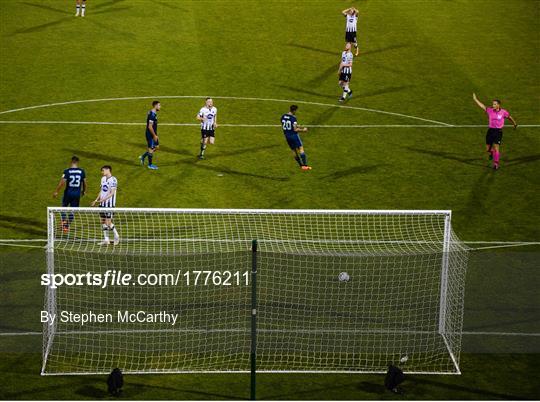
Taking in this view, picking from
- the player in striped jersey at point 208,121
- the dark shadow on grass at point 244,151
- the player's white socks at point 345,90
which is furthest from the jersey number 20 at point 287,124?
the player's white socks at point 345,90

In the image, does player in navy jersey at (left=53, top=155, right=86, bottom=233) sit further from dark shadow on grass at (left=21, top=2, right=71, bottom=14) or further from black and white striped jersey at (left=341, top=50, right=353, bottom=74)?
dark shadow on grass at (left=21, top=2, right=71, bottom=14)

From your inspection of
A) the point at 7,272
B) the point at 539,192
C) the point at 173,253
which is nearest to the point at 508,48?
the point at 539,192

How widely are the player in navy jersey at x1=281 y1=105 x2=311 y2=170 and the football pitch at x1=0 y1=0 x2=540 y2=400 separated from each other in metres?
0.40

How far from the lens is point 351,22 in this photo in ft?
141

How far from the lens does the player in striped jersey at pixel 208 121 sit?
32.3 meters

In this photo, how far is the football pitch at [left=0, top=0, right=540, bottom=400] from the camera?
72.1ft

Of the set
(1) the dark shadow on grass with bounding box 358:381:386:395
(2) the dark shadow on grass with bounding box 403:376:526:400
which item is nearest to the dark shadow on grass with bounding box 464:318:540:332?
(2) the dark shadow on grass with bounding box 403:376:526:400

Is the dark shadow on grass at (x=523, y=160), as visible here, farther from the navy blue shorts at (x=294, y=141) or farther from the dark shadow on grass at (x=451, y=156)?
the navy blue shorts at (x=294, y=141)

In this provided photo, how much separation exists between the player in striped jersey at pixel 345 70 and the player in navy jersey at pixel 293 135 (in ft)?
20.0

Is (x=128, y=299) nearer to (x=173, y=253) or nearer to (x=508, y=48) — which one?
(x=173, y=253)

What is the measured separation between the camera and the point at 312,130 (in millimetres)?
35969

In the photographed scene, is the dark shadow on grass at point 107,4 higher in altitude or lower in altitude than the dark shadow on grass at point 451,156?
higher

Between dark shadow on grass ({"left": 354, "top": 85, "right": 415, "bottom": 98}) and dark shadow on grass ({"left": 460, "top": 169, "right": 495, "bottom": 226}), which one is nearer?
dark shadow on grass ({"left": 460, "top": 169, "right": 495, "bottom": 226})

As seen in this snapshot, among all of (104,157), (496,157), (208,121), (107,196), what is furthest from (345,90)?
(107,196)
